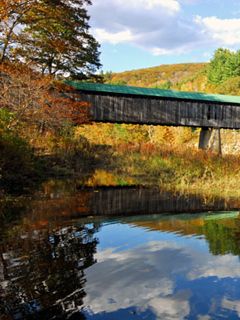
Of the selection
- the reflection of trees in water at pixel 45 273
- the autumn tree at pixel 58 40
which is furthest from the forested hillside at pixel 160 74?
the reflection of trees in water at pixel 45 273

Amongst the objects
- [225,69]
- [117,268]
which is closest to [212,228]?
[117,268]

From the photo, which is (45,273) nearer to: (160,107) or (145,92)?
(145,92)

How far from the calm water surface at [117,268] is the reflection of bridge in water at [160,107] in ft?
61.7

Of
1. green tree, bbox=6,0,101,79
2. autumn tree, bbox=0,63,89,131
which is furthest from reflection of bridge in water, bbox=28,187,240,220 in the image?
green tree, bbox=6,0,101,79

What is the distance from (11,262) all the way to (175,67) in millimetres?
191126

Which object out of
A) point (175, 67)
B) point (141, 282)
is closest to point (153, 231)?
point (141, 282)

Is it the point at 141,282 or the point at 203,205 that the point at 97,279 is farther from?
the point at 203,205

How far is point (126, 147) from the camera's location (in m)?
22.4

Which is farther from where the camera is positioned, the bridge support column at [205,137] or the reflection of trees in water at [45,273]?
the bridge support column at [205,137]

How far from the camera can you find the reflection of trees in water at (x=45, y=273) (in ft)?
12.6

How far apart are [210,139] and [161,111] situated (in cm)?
501

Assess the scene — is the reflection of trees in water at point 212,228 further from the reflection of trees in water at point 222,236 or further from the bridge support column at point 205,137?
the bridge support column at point 205,137

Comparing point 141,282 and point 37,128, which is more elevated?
point 37,128

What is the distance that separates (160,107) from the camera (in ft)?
92.4
